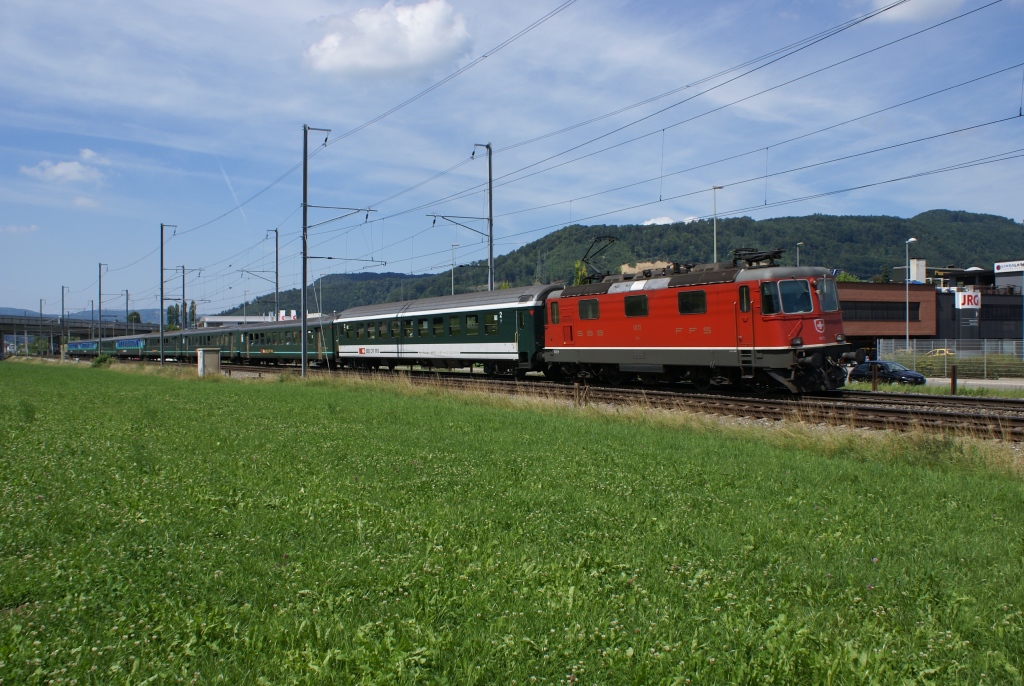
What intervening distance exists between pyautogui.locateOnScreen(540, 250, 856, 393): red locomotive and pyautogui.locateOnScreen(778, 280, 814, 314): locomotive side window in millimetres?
25

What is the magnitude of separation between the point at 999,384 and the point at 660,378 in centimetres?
2218

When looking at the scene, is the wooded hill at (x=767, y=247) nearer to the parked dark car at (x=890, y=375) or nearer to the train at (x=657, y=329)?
the parked dark car at (x=890, y=375)

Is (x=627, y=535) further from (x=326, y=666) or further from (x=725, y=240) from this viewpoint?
(x=725, y=240)

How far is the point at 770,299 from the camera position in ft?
61.1

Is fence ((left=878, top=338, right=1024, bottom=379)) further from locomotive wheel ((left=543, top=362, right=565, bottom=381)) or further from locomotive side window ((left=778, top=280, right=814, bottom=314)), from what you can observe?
locomotive side window ((left=778, top=280, right=814, bottom=314))

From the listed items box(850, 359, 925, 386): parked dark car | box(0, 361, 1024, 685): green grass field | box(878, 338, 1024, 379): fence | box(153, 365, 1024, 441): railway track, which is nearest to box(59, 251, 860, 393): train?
box(153, 365, 1024, 441): railway track

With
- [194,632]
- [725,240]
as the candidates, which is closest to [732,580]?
[194,632]

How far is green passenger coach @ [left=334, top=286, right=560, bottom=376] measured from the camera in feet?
89.5

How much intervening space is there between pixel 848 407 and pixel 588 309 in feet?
30.0

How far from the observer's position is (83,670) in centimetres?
433

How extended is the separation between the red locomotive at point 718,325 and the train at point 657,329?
1.2 inches

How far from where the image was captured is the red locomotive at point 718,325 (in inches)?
732

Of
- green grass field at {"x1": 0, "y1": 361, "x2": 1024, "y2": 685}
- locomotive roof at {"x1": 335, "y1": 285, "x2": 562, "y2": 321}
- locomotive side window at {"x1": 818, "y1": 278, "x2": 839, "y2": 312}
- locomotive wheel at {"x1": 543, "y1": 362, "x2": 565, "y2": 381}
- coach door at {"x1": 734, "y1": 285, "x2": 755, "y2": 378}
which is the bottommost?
green grass field at {"x1": 0, "y1": 361, "x2": 1024, "y2": 685}

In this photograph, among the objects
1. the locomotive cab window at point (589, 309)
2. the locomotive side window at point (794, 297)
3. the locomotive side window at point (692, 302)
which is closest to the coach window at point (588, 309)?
the locomotive cab window at point (589, 309)
